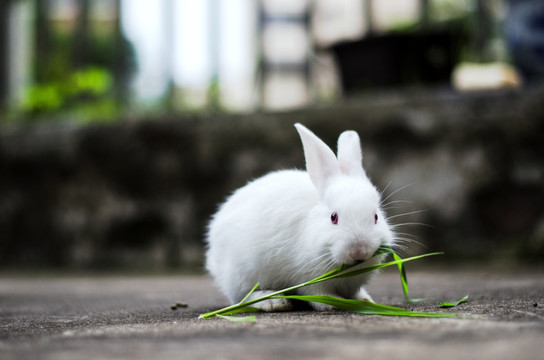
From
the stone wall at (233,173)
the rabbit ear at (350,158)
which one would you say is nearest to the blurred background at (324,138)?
the stone wall at (233,173)

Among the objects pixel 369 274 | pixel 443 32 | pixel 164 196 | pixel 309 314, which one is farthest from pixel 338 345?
pixel 443 32

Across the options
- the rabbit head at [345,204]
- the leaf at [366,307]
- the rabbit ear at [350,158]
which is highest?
the rabbit ear at [350,158]

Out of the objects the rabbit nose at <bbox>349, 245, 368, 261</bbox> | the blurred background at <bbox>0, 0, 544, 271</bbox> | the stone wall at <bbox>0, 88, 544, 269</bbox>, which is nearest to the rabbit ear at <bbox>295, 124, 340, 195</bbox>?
the rabbit nose at <bbox>349, 245, 368, 261</bbox>

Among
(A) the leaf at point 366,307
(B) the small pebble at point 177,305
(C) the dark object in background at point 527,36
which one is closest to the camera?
(A) the leaf at point 366,307

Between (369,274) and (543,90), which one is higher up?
(543,90)

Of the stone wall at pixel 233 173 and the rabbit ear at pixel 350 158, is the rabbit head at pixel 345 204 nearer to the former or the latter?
the rabbit ear at pixel 350 158

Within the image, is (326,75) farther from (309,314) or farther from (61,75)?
(309,314)
